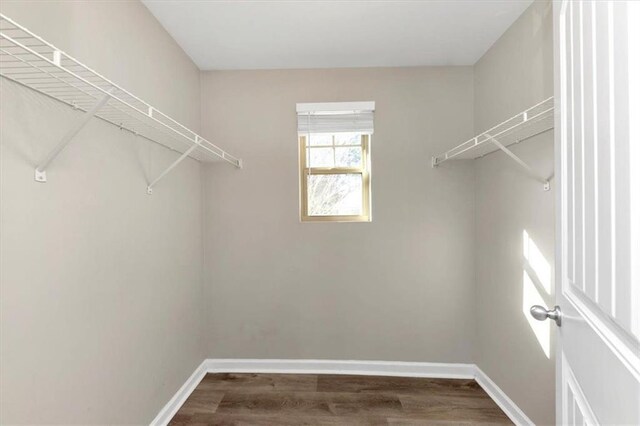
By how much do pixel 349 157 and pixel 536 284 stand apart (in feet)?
5.06

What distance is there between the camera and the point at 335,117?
8.20 feet

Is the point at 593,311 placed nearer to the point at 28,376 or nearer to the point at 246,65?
the point at 28,376

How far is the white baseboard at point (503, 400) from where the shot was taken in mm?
1880

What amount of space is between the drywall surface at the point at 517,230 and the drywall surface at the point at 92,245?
83.3 inches

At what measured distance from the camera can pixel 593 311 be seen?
696 mm

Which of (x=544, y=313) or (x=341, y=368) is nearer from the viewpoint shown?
(x=544, y=313)

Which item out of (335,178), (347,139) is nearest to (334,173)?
(335,178)

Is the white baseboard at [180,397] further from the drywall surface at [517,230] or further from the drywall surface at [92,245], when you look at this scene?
the drywall surface at [517,230]

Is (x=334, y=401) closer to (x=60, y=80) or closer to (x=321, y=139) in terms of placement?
(x=321, y=139)

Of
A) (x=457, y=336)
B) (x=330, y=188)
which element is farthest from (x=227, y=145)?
(x=457, y=336)

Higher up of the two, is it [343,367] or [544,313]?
[544,313]

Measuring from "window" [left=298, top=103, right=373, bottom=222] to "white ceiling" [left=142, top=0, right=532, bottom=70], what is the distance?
585mm

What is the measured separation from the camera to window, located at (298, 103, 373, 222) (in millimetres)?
2596

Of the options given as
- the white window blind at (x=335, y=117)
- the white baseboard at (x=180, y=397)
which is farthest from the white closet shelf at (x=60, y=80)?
the white baseboard at (x=180, y=397)
